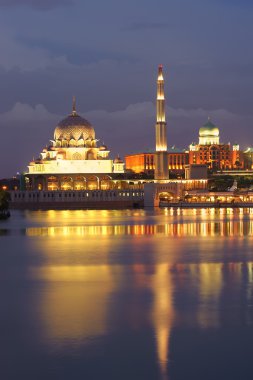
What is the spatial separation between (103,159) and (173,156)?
26.0 metres

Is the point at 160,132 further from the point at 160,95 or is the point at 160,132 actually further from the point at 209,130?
the point at 209,130

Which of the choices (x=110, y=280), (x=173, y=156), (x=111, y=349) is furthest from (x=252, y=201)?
(x=111, y=349)

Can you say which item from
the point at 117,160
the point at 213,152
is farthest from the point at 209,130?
the point at 117,160

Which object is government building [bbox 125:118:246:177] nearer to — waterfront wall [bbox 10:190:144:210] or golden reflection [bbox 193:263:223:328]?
waterfront wall [bbox 10:190:144:210]

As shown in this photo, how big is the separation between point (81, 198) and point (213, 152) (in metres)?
32.8

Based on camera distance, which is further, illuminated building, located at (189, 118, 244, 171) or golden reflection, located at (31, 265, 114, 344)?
illuminated building, located at (189, 118, 244, 171)

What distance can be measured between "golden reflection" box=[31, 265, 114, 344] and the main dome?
2204 inches

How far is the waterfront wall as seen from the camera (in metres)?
74.0

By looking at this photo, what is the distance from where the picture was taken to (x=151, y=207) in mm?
72938

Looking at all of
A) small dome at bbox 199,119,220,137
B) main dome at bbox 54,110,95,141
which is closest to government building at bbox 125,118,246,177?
small dome at bbox 199,119,220,137

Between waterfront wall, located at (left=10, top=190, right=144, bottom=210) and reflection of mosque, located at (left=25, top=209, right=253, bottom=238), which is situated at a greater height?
waterfront wall, located at (left=10, top=190, right=144, bottom=210)

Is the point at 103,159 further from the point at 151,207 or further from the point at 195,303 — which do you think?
the point at 195,303

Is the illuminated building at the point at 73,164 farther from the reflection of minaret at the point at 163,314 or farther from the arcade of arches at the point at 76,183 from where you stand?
the reflection of minaret at the point at 163,314

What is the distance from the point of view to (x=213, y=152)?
4077 inches
